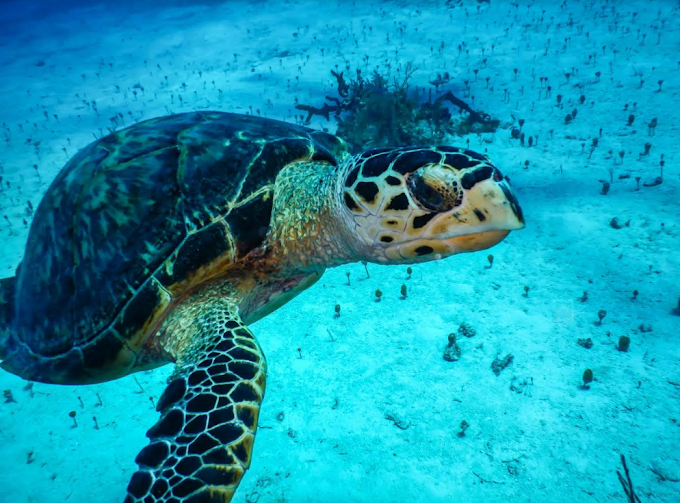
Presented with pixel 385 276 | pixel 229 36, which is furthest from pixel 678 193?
pixel 229 36

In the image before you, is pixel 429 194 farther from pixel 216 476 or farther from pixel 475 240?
pixel 216 476

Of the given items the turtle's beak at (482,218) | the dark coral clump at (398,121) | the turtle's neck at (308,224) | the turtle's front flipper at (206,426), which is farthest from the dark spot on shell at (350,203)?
the dark coral clump at (398,121)

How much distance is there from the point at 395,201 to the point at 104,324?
70.7 inches

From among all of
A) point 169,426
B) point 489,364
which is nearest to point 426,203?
point 169,426

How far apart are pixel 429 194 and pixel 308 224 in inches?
35.7

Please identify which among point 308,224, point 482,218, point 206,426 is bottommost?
point 206,426

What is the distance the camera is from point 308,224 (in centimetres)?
243

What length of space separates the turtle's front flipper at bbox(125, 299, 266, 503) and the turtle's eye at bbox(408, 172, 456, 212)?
1124 mm

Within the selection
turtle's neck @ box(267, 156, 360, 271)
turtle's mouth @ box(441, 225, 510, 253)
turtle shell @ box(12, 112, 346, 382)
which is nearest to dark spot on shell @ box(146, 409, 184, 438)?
turtle shell @ box(12, 112, 346, 382)

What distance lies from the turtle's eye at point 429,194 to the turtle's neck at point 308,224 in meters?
0.56

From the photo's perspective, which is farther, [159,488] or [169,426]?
[169,426]

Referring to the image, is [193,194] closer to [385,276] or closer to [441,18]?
[385,276]

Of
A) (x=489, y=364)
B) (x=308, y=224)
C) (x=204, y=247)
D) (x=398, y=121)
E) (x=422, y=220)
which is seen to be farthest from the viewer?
(x=398, y=121)

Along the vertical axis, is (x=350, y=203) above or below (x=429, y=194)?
below
